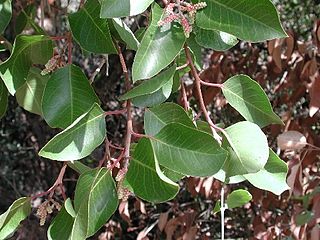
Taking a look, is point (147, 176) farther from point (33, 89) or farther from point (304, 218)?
point (304, 218)

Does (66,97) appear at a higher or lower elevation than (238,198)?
higher

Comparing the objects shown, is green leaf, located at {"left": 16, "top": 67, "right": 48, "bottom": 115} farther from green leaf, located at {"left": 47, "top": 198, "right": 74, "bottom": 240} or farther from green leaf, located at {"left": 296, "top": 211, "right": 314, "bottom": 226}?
green leaf, located at {"left": 296, "top": 211, "right": 314, "bottom": 226}

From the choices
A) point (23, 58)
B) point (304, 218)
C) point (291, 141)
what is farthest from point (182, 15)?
point (304, 218)

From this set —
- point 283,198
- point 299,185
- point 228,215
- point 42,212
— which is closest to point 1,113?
point 42,212

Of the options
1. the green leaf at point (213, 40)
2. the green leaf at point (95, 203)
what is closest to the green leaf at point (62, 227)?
the green leaf at point (95, 203)

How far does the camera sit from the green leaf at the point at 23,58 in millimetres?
829

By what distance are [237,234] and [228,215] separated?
0.08 metres

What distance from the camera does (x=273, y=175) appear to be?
2.58ft

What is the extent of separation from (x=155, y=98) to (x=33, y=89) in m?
0.29

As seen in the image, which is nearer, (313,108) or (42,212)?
(42,212)

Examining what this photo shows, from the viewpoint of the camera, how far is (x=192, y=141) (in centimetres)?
67

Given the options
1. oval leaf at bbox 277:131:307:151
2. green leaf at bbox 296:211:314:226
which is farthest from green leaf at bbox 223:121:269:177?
green leaf at bbox 296:211:314:226

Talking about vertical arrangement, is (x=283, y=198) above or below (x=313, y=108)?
below

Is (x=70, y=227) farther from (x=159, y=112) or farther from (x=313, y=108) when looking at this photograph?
(x=313, y=108)
